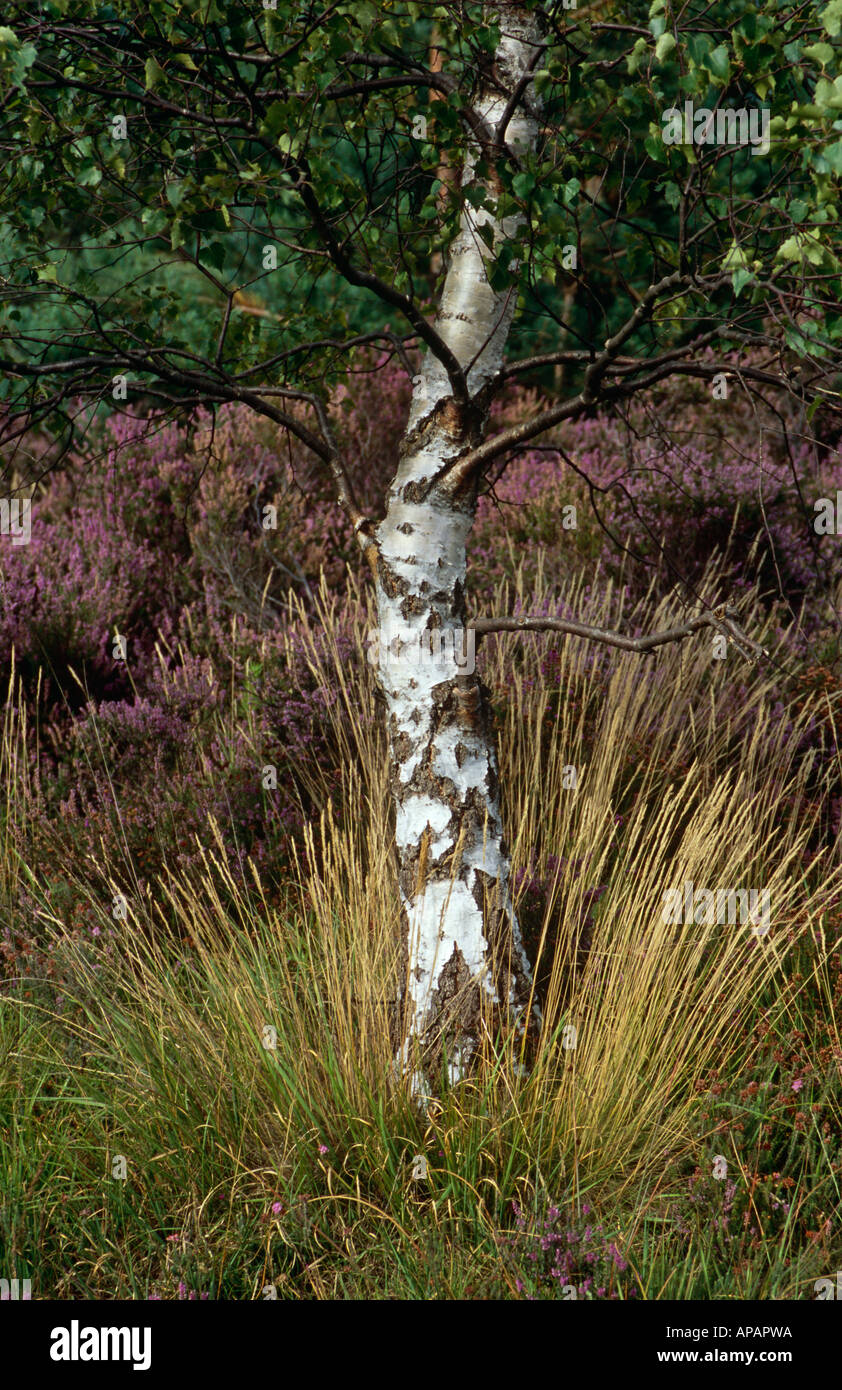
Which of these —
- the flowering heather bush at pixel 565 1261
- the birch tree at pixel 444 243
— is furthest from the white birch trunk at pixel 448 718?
the flowering heather bush at pixel 565 1261

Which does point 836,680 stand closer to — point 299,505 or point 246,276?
point 299,505

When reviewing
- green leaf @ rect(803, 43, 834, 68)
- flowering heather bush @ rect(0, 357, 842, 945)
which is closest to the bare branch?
flowering heather bush @ rect(0, 357, 842, 945)

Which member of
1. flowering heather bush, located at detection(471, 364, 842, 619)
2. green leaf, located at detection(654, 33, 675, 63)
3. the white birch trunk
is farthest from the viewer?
flowering heather bush, located at detection(471, 364, 842, 619)

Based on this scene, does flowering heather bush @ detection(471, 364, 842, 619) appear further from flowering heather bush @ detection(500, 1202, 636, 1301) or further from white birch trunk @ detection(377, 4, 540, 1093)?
flowering heather bush @ detection(500, 1202, 636, 1301)

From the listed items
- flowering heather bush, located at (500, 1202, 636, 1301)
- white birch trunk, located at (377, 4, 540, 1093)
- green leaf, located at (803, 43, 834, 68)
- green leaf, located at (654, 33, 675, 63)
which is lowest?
flowering heather bush, located at (500, 1202, 636, 1301)

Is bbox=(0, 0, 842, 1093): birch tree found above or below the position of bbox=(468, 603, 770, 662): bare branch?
above

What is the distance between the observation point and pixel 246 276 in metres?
10.3

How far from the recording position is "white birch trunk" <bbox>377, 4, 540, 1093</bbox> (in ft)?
9.56

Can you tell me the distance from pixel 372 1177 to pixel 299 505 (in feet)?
15.1

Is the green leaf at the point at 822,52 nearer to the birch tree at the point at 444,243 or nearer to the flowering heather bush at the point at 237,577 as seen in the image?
the birch tree at the point at 444,243

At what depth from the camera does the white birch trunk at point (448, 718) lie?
291 cm

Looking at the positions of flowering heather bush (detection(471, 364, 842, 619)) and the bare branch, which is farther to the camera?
flowering heather bush (detection(471, 364, 842, 619))

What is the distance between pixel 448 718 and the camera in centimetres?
302

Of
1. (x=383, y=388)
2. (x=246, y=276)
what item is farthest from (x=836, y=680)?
(x=246, y=276)
